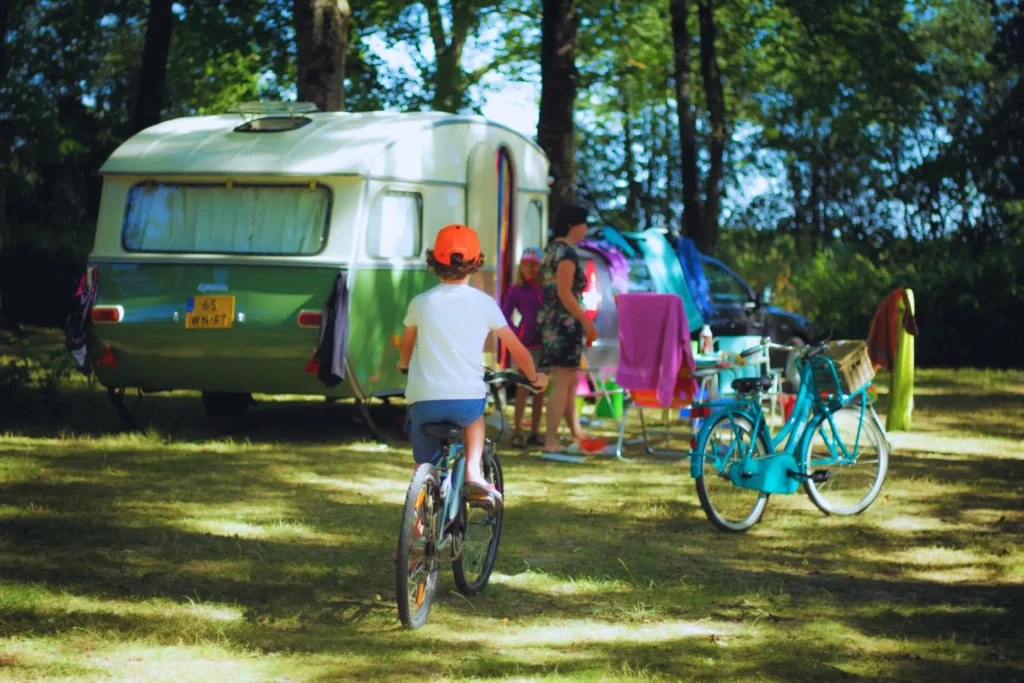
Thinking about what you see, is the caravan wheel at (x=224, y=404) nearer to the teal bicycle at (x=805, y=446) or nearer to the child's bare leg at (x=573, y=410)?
the child's bare leg at (x=573, y=410)

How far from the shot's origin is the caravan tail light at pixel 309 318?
11242 mm

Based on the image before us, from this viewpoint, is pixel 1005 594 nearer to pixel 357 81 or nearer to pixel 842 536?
pixel 842 536

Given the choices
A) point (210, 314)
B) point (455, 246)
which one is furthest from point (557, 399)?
point (455, 246)

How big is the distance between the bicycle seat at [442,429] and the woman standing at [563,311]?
4.92m

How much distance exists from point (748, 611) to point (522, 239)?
26.5ft

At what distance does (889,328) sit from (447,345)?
517 centimetres

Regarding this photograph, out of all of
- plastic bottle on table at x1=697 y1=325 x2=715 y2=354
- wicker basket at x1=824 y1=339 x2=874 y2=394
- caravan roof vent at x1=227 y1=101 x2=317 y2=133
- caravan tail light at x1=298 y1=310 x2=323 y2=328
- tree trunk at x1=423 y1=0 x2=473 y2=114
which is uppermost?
tree trunk at x1=423 y1=0 x2=473 y2=114

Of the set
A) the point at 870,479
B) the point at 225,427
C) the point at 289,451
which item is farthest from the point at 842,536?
the point at 225,427

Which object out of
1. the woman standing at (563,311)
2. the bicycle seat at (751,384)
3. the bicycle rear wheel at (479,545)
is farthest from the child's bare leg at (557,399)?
the bicycle rear wheel at (479,545)

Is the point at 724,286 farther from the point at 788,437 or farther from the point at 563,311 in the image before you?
the point at 788,437

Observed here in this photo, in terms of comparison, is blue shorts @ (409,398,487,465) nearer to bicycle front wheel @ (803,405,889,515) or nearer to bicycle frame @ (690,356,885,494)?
bicycle frame @ (690,356,885,494)

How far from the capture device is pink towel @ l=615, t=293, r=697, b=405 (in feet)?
36.3

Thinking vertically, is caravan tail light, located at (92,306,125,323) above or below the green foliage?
below

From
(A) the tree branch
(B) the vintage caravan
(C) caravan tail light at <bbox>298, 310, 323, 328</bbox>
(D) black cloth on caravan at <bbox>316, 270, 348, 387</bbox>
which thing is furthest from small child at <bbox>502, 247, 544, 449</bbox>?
(A) the tree branch
